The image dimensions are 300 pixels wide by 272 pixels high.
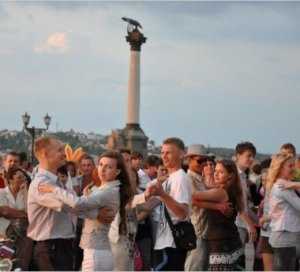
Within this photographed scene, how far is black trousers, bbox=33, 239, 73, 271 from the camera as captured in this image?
6.84 m

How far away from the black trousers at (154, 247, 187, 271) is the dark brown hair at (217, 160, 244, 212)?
969 mm

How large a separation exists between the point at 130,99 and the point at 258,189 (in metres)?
47.1

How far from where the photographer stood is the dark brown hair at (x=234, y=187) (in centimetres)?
845

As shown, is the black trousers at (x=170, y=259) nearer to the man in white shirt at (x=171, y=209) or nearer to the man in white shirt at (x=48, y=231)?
the man in white shirt at (x=171, y=209)

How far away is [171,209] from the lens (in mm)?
7402

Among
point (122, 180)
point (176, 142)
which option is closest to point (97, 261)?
point (122, 180)

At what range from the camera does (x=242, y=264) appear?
28.9 ft

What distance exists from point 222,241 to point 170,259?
88 centimetres

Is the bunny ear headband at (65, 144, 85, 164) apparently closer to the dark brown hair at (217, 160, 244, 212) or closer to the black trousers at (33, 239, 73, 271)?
the dark brown hair at (217, 160, 244, 212)

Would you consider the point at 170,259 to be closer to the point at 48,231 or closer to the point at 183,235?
the point at 183,235

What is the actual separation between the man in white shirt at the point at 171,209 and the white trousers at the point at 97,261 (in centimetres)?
90

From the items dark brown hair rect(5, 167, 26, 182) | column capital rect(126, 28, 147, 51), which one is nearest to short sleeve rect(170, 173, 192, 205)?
dark brown hair rect(5, 167, 26, 182)

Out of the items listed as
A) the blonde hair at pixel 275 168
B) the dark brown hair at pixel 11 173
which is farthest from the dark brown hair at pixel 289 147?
the dark brown hair at pixel 11 173

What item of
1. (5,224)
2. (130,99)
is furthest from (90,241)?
(130,99)
